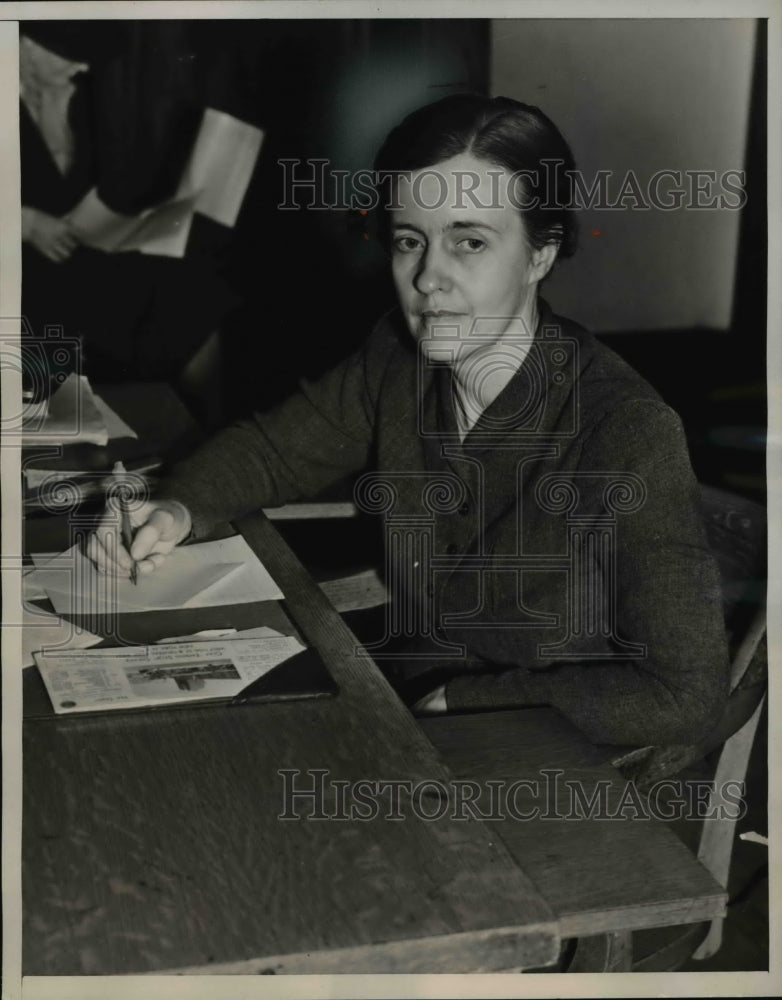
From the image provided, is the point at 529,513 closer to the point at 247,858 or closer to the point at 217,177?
the point at 247,858

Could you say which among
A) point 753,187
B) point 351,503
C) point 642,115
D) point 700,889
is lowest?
point 700,889

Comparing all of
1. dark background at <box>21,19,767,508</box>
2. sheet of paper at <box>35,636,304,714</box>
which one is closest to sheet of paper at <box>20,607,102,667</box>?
sheet of paper at <box>35,636,304,714</box>

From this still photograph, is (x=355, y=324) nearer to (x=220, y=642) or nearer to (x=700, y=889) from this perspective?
(x=220, y=642)

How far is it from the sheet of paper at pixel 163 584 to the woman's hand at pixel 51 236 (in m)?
2.02

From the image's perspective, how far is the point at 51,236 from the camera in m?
3.33

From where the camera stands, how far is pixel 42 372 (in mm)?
2420

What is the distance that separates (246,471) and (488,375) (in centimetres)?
45

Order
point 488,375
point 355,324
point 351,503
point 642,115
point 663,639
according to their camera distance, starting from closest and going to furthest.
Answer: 1. point 663,639
2. point 488,375
3. point 351,503
4. point 642,115
5. point 355,324

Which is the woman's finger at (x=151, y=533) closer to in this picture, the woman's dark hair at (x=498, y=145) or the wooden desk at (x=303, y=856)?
the wooden desk at (x=303, y=856)

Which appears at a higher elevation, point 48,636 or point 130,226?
point 130,226

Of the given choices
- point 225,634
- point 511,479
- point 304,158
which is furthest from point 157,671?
point 304,158

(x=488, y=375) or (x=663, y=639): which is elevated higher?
(x=488, y=375)

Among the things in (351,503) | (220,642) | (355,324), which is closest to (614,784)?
(220,642)

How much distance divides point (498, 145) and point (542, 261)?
7.5 inches
